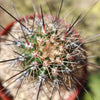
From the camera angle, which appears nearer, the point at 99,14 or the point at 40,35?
the point at 40,35

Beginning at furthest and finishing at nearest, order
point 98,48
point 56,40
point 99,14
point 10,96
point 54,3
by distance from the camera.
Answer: point 54,3
point 99,14
point 98,48
point 10,96
point 56,40

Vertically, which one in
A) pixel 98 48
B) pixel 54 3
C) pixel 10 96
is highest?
pixel 54 3

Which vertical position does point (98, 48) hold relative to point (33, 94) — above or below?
above

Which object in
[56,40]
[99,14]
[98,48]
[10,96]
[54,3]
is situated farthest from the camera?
[54,3]

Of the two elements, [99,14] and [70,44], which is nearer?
[70,44]

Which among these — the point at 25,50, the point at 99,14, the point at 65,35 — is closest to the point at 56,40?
the point at 65,35

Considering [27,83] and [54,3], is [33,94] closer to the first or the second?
[27,83]

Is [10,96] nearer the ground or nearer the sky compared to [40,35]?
nearer the ground

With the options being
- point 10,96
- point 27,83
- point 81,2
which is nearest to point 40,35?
point 27,83

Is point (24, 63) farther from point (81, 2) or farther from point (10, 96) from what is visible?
point (81, 2)
